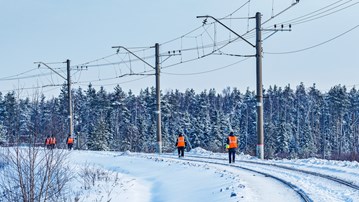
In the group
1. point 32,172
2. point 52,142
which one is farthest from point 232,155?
point 32,172

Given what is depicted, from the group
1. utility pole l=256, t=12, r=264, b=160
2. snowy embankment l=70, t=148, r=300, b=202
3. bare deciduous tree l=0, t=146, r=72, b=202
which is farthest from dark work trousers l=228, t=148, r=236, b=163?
bare deciduous tree l=0, t=146, r=72, b=202

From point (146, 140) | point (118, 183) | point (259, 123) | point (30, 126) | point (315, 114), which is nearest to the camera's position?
point (30, 126)

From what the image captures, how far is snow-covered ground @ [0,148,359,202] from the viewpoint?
15078 millimetres

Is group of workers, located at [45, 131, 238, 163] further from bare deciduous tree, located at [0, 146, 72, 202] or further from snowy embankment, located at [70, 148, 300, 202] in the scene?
snowy embankment, located at [70, 148, 300, 202]

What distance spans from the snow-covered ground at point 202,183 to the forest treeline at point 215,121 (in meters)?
35.8

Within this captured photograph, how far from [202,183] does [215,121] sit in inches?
2633

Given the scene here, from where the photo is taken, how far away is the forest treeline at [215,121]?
270ft

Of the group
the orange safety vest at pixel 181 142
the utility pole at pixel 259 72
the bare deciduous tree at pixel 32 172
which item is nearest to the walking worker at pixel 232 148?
the utility pole at pixel 259 72

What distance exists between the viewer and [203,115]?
97.6 m

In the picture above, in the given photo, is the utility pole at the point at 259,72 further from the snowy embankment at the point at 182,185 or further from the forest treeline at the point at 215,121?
the forest treeline at the point at 215,121

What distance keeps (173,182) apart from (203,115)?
75.2 meters

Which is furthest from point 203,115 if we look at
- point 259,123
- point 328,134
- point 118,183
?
point 118,183

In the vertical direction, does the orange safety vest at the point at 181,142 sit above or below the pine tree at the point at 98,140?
above

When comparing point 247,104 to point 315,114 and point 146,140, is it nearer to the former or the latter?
point 315,114
